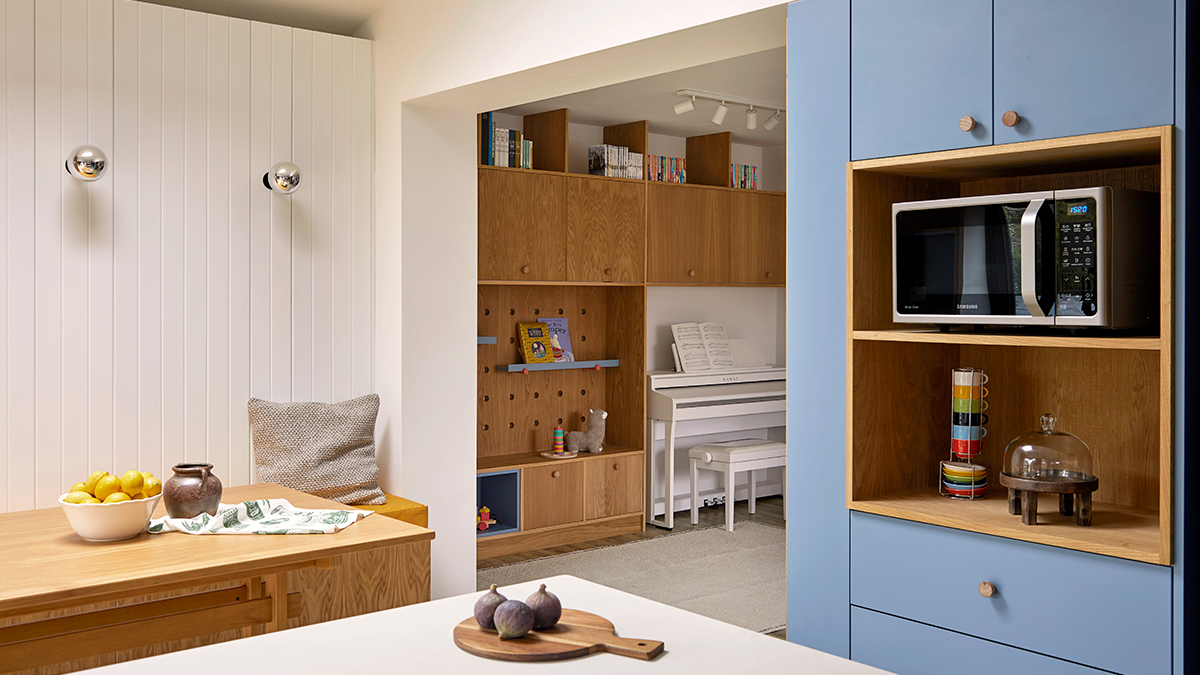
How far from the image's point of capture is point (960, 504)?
223cm

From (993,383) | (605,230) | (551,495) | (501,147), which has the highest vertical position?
(501,147)

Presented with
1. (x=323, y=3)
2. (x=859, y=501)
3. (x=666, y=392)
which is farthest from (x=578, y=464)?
(x=859, y=501)

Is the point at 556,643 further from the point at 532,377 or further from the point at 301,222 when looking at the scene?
the point at 532,377

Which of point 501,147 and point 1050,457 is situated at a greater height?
point 501,147

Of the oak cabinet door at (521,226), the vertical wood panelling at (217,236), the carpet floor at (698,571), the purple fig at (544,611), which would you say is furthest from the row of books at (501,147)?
the purple fig at (544,611)

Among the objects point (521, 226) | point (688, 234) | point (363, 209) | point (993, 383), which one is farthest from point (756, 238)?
point (993, 383)

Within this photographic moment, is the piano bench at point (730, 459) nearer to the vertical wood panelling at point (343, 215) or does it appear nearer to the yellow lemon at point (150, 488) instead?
the vertical wood panelling at point (343, 215)

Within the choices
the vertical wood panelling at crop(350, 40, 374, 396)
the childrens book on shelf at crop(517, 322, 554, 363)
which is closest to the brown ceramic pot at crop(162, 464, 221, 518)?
the vertical wood panelling at crop(350, 40, 374, 396)

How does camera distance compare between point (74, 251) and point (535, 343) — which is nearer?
point (74, 251)

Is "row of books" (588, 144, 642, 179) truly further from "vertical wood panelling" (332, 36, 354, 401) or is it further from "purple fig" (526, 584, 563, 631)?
"purple fig" (526, 584, 563, 631)

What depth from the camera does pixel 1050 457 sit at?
2090 mm

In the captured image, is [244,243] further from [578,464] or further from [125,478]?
[578,464]

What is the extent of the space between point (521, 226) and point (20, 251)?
258 cm

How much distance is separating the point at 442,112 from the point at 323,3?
2.12ft
